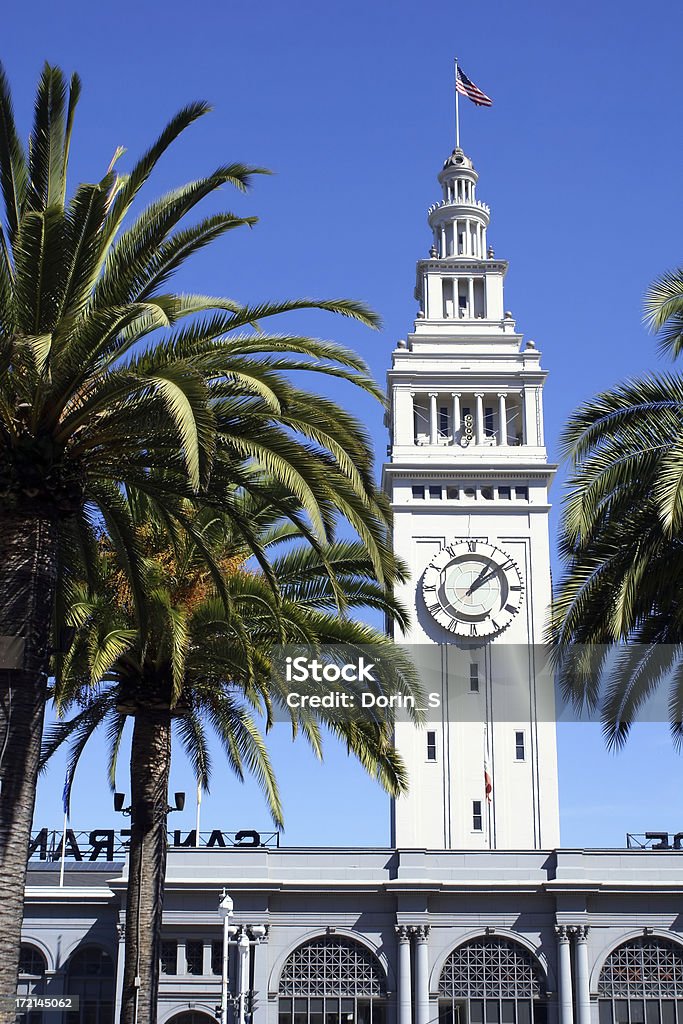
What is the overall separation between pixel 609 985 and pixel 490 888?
6.17 metres

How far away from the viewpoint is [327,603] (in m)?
30.4

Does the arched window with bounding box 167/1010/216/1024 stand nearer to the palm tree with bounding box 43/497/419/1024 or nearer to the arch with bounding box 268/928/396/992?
the arch with bounding box 268/928/396/992

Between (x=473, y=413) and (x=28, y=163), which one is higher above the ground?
(x=473, y=413)

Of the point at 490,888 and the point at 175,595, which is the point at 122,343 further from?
the point at 490,888

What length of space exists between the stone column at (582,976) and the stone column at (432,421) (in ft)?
101

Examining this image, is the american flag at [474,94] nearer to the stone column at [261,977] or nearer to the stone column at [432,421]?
the stone column at [432,421]

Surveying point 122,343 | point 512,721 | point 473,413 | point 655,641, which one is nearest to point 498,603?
point 512,721

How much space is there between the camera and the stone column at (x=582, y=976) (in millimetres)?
57031

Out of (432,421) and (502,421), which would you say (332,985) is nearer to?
(432,421)

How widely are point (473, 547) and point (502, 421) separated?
27.3 ft

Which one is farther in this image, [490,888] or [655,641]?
[490,888]

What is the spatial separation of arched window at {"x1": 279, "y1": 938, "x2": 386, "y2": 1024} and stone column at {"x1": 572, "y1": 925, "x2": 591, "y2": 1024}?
802 cm

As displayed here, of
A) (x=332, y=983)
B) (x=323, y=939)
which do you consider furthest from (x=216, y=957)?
(x=332, y=983)

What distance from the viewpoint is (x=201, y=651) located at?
28.5 m
